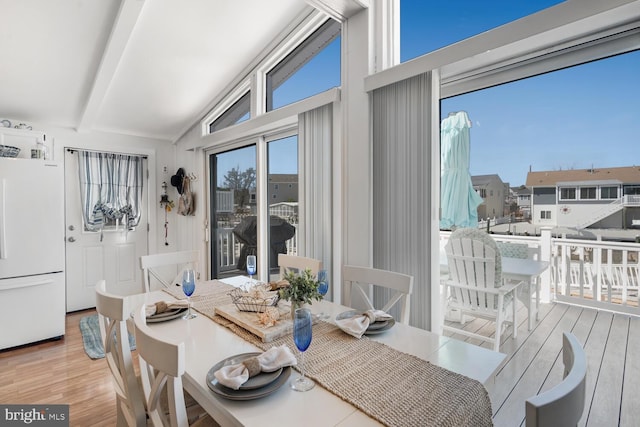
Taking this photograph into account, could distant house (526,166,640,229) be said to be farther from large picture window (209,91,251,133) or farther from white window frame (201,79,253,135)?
large picture window (209,91,251,133)

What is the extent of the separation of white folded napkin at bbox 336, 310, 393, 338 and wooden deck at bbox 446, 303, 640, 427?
0.69m

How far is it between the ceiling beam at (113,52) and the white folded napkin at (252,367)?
7.39ft

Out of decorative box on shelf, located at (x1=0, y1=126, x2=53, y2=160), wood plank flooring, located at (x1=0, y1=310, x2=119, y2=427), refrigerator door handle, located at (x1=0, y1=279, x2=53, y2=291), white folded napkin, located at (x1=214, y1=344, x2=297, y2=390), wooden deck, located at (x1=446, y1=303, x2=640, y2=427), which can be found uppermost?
decorative box on shelf, located at (x1=0, y1=126, x2=53, y2=160)

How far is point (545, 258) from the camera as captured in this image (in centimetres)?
247

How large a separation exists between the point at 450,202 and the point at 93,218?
427 cm

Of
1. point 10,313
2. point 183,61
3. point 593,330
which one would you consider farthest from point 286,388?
point 10,313

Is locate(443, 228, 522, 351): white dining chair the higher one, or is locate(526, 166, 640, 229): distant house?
locate(526, 166, 640, 229): distant house

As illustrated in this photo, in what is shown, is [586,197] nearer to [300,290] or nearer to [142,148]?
[300,290]

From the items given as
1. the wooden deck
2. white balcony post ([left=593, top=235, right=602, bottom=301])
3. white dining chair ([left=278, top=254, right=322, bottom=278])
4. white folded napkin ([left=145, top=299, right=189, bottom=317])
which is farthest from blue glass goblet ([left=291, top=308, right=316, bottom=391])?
white balcony post ([left=593, top=235, right=602, bottom=301])

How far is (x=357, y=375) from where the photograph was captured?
1.13 m

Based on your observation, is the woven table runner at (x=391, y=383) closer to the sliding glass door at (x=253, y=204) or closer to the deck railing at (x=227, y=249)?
the sliding glass door at (x=253, y=204)

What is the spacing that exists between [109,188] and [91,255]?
2.93 ft

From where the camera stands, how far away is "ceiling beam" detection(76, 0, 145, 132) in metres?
2.21

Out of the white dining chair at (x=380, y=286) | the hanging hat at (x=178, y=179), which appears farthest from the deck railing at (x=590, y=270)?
the hanging hat at (x=178, y=179)
